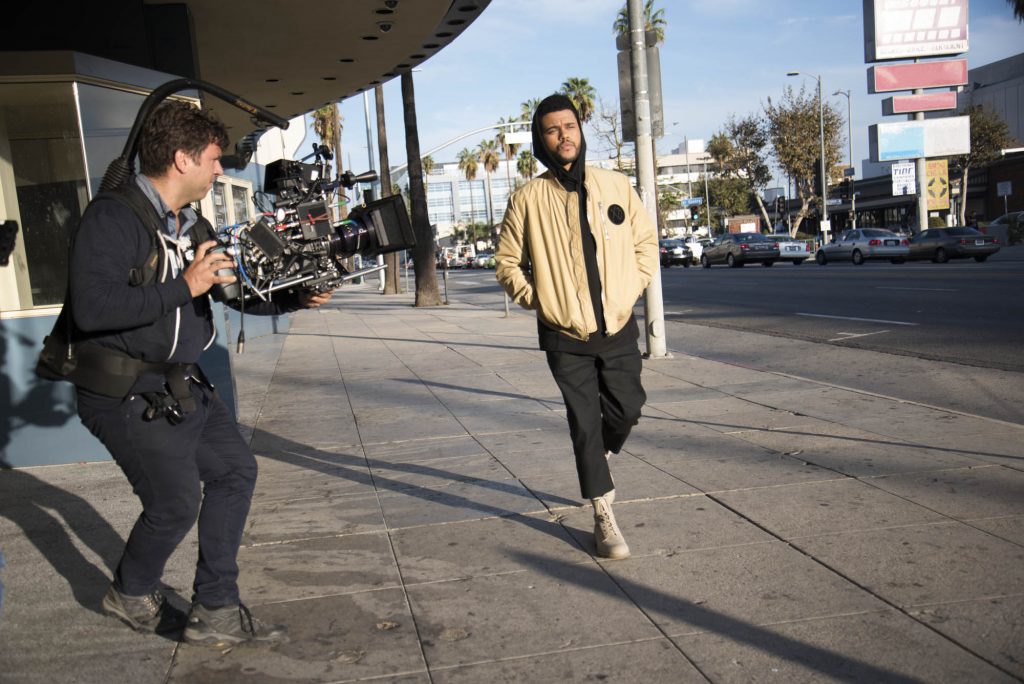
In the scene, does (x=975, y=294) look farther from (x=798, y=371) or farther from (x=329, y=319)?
(x=329, y=319)

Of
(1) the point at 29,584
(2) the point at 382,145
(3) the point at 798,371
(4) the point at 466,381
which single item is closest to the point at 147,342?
(1) the point at 29,584

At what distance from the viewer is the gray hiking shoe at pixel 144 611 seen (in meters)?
3.59

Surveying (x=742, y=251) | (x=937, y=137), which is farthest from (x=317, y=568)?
(x=937, y=137)

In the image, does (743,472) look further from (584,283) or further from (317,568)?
(317,568)

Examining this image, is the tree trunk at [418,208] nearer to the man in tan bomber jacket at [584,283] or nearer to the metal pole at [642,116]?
the metal pole at [642,116]

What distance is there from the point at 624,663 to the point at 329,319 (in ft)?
61.1

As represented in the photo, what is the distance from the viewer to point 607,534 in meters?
4.27

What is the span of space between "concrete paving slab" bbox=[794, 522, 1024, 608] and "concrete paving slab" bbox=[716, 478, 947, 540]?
115 mm

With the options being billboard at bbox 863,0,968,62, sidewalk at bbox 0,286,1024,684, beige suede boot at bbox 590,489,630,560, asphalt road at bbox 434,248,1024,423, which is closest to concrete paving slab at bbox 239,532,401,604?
sidewalk at bbox 0,286,1024,684

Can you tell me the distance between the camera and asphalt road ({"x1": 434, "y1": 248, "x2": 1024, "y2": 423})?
863 cm

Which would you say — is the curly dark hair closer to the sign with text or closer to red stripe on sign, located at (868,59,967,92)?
red stripe on sign, located at (868,59,967,92)

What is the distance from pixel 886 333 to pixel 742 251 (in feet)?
93.7

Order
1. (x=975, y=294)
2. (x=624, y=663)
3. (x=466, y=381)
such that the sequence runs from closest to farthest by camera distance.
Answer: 1. (x=624, y=663)
2. (x=466, y=381)
3. (x=975, y=294)

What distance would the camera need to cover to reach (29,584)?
4.33 metres
